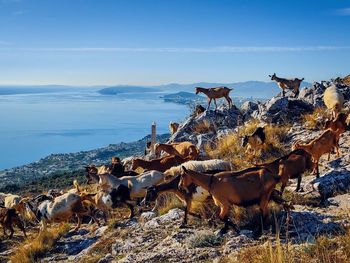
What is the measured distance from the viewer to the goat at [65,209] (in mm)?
11344

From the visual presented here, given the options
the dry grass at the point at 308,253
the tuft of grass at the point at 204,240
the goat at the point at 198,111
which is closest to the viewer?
the dry grass at the point at 308,253

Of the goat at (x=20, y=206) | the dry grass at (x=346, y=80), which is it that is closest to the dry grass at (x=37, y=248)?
the goat at (x=20, y=206)

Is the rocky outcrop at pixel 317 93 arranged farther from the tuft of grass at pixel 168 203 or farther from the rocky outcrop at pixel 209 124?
the tuft of grass at pixel 168 203

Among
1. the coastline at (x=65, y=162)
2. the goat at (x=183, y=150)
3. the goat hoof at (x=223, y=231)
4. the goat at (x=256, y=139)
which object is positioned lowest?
the coastline at (x=65, y=162)

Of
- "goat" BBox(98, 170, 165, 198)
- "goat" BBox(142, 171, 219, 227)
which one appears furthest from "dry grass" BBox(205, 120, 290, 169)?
"goat" BBox(142, 171, 219, 227)

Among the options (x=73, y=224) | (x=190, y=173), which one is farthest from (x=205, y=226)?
(x=73, y=224)

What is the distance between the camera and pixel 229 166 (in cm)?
1066

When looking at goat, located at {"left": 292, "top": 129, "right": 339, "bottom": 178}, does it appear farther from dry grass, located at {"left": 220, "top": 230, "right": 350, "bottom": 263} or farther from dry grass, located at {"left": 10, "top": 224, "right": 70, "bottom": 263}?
dry grass, located at {"left": 10, "top": 224, "right": 70, "bottom": 263}

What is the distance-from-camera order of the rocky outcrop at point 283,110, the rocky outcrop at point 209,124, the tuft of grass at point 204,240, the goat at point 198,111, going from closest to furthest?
the tuft of grass at point 204,240
the rocky outcrop at point 283,110
the rocky outcrop at point 209,124
the goat at point 198,111

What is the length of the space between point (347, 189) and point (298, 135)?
6.10m

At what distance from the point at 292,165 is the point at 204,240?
3.20 metres

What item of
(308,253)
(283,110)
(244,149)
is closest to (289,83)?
(283,110)

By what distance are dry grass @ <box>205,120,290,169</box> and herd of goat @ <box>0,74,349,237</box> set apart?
19.4 inches

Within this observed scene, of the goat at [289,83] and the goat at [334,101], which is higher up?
the goat at [289,83]
